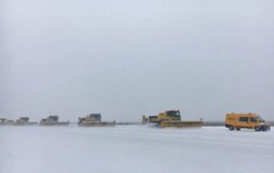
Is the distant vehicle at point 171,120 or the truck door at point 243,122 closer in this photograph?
the truck door at point 243,122

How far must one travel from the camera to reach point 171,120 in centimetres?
3612

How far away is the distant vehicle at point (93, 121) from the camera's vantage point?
46.5 m

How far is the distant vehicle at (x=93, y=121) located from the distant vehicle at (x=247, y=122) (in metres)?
19.8

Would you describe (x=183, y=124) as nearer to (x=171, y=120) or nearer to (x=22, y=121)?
(x=171, y=120)

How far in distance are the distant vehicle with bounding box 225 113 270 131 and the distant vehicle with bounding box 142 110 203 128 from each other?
4.68 meters

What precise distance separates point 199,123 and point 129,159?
2442 centimetres

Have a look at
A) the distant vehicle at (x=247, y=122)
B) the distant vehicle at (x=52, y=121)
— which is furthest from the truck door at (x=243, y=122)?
the distant vehicle at (x=52, y=121)

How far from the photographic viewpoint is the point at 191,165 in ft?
28.9

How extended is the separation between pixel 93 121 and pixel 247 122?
23.6 meters

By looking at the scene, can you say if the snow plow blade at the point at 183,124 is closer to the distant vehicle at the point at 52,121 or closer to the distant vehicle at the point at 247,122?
the distant vehicle at the point at 247,122

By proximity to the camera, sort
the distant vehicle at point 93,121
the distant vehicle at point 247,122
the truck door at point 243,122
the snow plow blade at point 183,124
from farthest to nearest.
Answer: the distant vehicle at point 93,121 → the snow plow blade at point 183,124 → the truck door at point 243,122 → the distant vehicle at point 247,122

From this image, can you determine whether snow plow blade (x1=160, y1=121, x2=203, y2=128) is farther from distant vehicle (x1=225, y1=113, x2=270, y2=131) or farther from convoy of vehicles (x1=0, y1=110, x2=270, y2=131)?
distant vehicle (x1=225, y1=113, x2=270, y2=131)

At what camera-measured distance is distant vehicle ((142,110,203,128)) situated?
111 feet

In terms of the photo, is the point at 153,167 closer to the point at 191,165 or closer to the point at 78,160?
the point at 191,165
